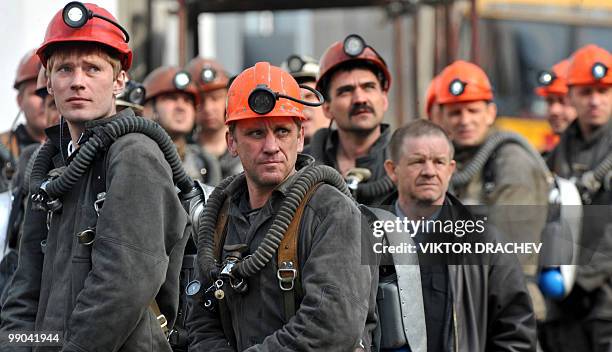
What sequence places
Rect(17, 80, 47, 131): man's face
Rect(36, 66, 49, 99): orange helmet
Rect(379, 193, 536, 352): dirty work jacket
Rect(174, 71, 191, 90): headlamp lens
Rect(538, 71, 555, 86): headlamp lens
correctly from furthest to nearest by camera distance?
Rect(538, 71, 555, 86): headlamp lens
Rect(174, 71, 191, 90): headlamp lens
Rect(17, 80, 47, 131): man's face
Rect(36, 66, 49, 99): orange helmet
Rect(379, 193, 536, 352): dirty work jacket

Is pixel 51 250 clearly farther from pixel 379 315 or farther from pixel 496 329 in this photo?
pixel 496 329

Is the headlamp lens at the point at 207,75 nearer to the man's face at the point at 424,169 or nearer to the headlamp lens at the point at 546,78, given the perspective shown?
the headlamp lens at the point at 546,78

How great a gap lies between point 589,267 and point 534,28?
24.0 feet

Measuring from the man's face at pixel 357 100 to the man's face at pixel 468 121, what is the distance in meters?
1.33

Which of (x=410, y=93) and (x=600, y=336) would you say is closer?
(x=600, y=336)

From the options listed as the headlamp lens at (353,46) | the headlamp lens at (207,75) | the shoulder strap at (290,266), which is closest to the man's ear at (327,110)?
the headlamp lens at (353,46)

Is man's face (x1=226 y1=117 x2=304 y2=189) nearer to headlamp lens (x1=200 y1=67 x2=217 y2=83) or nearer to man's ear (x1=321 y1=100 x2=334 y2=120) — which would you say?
man's ear (x1=321 y1=100 x2=334 y2=120)

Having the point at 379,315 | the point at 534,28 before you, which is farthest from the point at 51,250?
the point at 534,28

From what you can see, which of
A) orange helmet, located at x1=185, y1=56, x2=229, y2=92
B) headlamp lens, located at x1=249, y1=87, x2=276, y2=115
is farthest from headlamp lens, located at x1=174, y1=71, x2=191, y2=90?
headlamp lens, located at x1=249, y1=87, x2=276, y2=115

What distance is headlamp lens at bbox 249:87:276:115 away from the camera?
459 cm

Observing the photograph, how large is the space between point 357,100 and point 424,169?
0.99m

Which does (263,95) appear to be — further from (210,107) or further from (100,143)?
(210,107)

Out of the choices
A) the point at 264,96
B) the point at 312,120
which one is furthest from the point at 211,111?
the point at 264,96

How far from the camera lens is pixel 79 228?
4434mm
